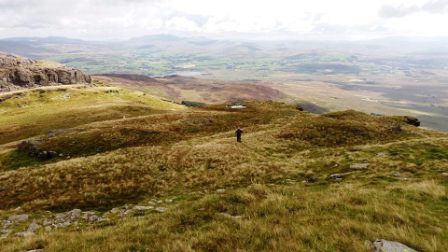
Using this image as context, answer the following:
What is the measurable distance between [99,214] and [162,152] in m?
16.4

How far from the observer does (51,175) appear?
1312 inches

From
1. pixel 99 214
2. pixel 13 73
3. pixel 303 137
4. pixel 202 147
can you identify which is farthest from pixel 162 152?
pixel 13 73

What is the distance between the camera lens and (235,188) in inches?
1067

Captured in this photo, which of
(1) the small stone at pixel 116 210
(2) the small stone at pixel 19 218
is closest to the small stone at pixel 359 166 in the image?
(1) the small stone at pixel 116 210

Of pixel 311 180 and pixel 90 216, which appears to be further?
pixel 311 180

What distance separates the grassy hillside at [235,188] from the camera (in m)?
11.7

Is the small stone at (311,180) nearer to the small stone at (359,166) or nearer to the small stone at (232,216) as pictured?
the small stone at (359,166)

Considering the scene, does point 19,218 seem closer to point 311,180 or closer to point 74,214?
point 74,214

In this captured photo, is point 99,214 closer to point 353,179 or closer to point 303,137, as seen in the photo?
point 353,179

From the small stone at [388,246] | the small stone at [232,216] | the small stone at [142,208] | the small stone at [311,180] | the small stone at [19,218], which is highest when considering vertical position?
the small stone at [388,246]

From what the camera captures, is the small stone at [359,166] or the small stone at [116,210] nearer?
the small stone at [116,210]

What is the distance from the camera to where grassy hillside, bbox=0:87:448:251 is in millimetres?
11742

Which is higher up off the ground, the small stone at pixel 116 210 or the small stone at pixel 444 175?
the small stone at pixel 444 175

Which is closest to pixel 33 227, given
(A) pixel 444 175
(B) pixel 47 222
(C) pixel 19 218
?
(B) pixel 47 222
